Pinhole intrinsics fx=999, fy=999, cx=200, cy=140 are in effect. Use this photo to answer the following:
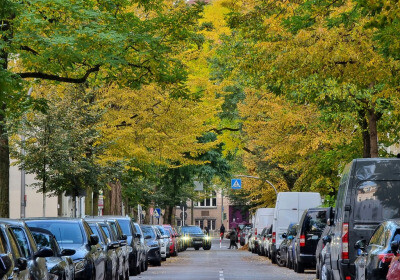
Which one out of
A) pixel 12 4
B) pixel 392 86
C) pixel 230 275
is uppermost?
pixel 12 4

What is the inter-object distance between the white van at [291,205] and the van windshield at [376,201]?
20.9 metres

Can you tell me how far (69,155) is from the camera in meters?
33.8

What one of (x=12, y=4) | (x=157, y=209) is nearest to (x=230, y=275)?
(x=12, y=4)

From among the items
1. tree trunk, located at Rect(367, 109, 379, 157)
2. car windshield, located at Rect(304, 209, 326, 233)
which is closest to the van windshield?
tree trunk, located at Rect(367, 109, 379, 157)

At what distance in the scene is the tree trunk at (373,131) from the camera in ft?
96.6

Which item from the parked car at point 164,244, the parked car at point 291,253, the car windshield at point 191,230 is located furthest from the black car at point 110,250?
the car windshield at point 191,230

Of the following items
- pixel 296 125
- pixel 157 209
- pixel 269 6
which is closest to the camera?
pixel 269 6

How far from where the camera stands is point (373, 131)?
1164 inches

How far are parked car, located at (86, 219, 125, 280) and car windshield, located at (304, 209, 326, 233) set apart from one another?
26.5 feet

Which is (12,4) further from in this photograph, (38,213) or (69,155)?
A: (38,213)

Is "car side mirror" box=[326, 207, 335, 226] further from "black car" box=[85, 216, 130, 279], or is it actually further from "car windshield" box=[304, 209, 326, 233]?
"car windshield" box=[304, 209, 326, 233]

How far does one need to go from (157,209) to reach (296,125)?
31976mm

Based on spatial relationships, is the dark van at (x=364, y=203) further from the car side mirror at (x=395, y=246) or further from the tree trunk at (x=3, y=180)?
the tree trunk at (x=3, y=180)

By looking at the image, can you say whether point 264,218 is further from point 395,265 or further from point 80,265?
point 395,265
